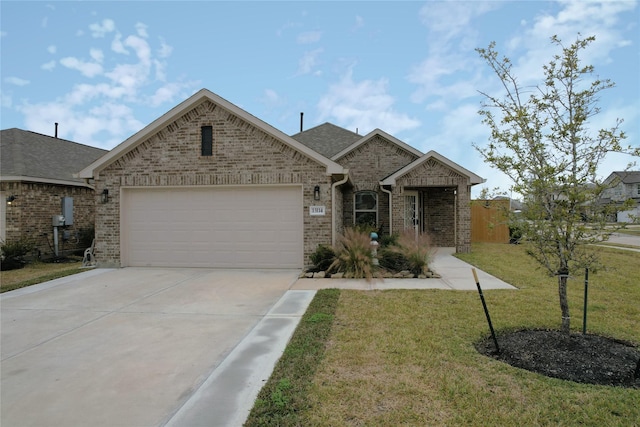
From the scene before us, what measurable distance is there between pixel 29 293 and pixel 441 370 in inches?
326

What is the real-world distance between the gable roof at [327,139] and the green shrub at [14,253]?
11434 mm

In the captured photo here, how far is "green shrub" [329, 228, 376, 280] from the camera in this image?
356 inches

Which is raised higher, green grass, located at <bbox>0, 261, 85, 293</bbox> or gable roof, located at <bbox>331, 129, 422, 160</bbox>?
gable roof, located at <bbox>331, 129, 422, 160</bbox>

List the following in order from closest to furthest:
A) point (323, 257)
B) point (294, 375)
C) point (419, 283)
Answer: point (294, 375)
point (419, 283)
point (323, 257)

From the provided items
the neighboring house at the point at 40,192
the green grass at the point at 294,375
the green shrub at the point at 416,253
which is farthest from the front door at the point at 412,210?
the neighboring house at the point at 40,192

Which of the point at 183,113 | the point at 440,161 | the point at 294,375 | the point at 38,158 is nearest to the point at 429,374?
the point at 294,375

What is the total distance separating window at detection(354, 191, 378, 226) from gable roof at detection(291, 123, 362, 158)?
8.28ft

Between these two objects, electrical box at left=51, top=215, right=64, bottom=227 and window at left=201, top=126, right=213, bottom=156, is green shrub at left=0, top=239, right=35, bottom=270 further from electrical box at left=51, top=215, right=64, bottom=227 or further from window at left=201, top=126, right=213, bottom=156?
window at left=201, top=126, right=213, bottom=156

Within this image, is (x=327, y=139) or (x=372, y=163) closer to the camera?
(x=372, y=163)

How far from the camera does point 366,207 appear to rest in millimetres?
15609

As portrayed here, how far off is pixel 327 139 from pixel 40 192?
1212 cm

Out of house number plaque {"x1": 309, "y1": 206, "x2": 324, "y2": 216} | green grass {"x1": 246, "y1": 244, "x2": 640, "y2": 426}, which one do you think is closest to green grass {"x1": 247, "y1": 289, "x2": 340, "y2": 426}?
green grass {"x1": 246, "y1": 244, "x2": 640, "y2": 426}

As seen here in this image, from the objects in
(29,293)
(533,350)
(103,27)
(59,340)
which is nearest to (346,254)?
(533,350)

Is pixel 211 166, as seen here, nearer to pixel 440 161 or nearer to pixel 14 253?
pixel 14 253
